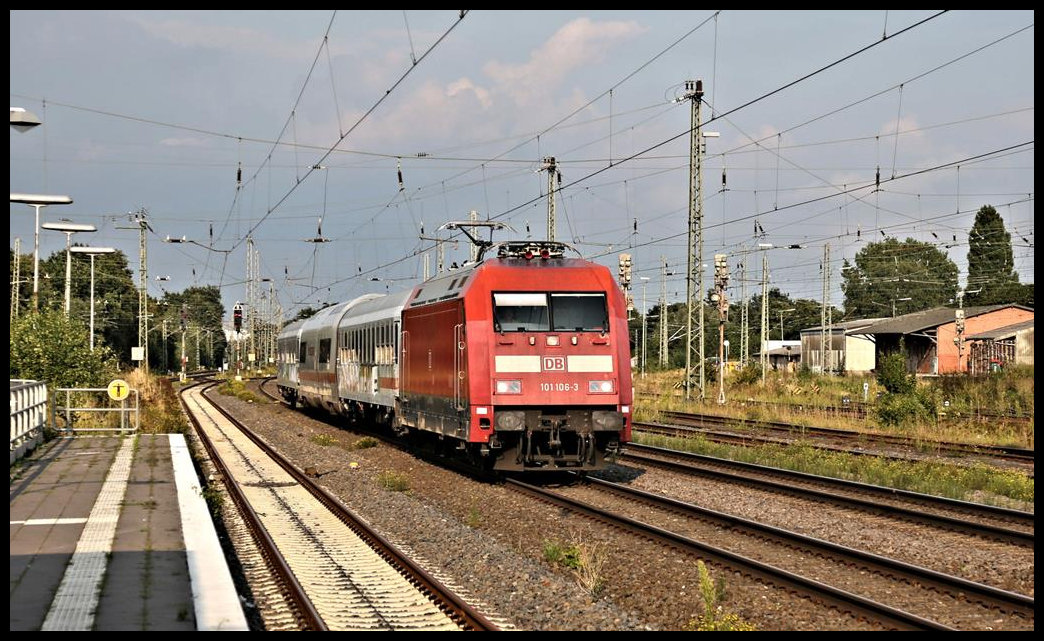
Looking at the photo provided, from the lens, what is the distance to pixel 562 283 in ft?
54.3

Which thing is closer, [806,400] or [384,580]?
[384,580]

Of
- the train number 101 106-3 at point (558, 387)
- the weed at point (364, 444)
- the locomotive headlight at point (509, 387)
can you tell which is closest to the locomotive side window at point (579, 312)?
the train number 101 106-3 at point (558, 387)

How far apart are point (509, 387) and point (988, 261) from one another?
88106mm

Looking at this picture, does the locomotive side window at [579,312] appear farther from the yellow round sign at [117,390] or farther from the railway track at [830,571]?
the yellow round sign at [117,390]

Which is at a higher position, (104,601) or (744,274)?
(744,274)

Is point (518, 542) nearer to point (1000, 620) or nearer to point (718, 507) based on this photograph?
point (718, 507)

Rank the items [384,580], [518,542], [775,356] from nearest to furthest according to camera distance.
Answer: [384,580] → [518,542] → [775,356]

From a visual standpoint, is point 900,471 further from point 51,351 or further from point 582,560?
point 51,351

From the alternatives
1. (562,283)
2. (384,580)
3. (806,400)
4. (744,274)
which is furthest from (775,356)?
(384,580)

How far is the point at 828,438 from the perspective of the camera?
24.8 m

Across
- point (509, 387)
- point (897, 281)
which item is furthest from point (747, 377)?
point (897, 281)

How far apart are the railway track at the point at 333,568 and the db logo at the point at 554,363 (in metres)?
3.81

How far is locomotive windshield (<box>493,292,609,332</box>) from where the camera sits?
16203 millimetres
